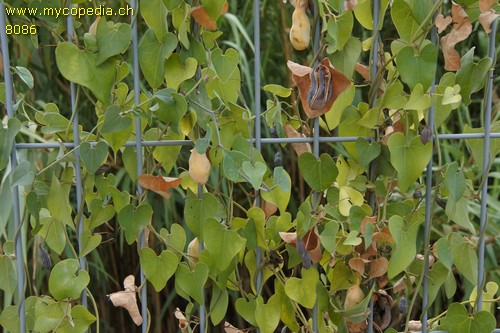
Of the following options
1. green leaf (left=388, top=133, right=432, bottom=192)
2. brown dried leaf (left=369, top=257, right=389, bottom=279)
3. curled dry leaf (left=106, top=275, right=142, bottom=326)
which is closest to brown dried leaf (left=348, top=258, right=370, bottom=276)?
brown dried leaf (left=369, top=257, right=389, bottom=279)

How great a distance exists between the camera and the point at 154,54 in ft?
3.22

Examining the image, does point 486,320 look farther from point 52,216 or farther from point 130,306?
point 52,216

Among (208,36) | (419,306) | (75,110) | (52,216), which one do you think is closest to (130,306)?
(52,216)

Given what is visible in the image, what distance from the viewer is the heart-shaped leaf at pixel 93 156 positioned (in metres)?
0.98

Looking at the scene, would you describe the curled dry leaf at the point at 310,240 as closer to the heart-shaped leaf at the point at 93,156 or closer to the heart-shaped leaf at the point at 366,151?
the heart-shaped leaf at the point at 366,151

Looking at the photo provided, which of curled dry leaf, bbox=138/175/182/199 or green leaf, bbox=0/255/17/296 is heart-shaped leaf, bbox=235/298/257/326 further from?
green leaf, bbox=0/255/17/296

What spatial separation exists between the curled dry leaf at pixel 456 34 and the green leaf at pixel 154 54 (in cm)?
40

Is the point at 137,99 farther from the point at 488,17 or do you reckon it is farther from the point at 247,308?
the point at 488,17

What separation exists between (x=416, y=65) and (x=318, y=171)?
209mm

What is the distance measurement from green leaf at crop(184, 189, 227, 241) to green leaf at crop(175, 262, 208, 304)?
0.18 feet

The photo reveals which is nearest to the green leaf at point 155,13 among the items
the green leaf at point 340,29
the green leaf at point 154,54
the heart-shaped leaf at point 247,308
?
the green leaf at point 154,54

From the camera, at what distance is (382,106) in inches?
40.1

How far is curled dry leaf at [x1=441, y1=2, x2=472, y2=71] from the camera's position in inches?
39.0

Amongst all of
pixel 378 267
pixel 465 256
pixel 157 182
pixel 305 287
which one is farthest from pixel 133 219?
pixel 465 256
